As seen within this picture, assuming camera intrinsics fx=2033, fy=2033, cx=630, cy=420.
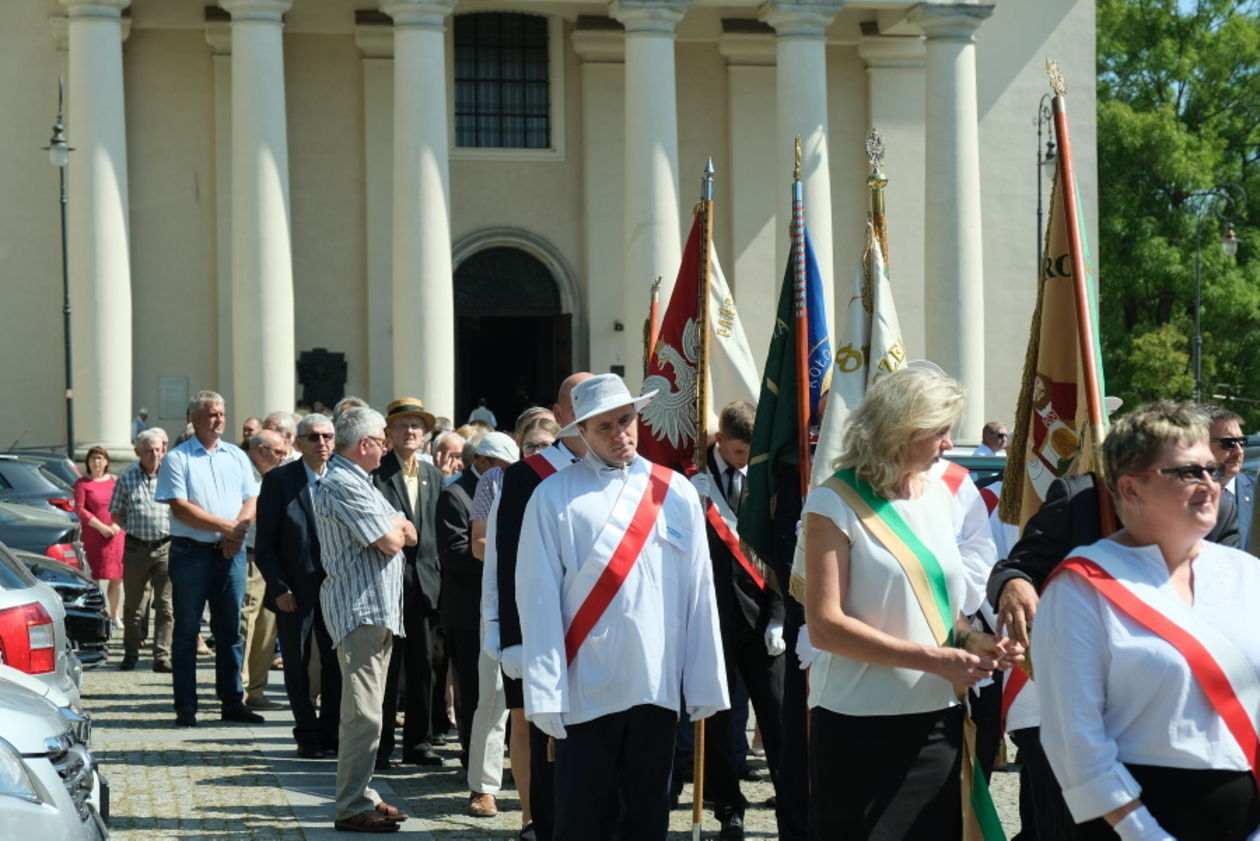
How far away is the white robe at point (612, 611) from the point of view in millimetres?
6719

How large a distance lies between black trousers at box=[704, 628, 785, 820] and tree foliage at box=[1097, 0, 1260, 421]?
37.4 meters

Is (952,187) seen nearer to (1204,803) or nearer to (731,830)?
(731,830)

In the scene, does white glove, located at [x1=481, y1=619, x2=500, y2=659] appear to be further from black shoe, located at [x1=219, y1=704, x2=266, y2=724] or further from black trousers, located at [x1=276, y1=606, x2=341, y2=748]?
black shoe, located at [x1=219, y1=704, x2=266, y2=724]

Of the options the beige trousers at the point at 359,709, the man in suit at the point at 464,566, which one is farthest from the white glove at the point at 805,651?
the man in suit at the point at 464,566

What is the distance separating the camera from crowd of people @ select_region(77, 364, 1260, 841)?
4637mm

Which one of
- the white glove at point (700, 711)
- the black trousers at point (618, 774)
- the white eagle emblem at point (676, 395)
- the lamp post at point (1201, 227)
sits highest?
the lamp post at point (1201, 227)

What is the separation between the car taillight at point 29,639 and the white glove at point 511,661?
2.92 m

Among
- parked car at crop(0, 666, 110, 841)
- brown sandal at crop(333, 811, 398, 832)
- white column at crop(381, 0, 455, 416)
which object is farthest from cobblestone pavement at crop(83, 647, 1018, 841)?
white column at crop(381, 0, 455, 416)

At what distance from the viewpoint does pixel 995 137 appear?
35281 mm

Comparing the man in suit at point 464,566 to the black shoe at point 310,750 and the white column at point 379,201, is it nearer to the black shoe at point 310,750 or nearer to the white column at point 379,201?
the black shoe at point 310,750

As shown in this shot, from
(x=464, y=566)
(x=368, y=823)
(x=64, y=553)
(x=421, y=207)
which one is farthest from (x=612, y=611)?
(x=421, y=207)

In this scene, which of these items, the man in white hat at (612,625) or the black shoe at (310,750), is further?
the black shoe at (310,750)

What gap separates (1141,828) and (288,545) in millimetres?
7890

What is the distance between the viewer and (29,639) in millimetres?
9211
